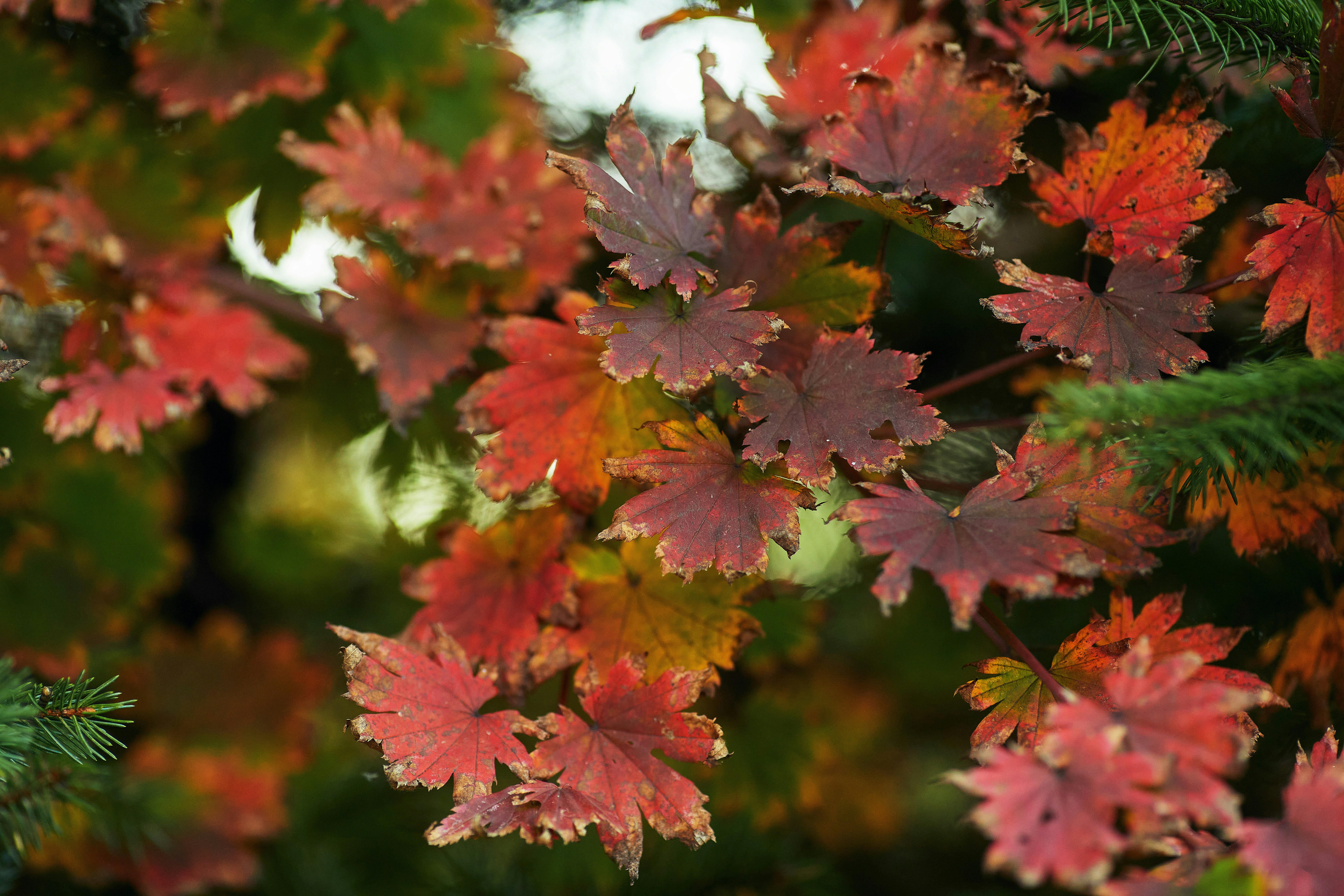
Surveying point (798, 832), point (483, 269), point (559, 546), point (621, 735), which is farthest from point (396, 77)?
point (798, 832)

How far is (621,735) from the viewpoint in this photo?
555 mm

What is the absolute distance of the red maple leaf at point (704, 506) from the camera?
0.53 metres

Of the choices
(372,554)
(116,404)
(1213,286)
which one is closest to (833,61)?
(1213,286)

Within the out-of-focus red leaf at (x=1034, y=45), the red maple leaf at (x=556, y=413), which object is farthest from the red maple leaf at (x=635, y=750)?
the out-of-focus red leaf at (x=1034, y=45)

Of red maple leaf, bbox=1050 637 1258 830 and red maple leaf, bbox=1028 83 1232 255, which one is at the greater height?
red maple leaf, bbox=1028 83 1232 255

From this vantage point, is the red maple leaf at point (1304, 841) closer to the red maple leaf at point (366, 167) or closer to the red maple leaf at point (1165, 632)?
the red maple leaf at point (1165, 632)

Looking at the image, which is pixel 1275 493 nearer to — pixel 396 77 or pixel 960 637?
pixel 960 637

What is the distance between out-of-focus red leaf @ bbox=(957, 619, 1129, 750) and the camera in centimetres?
52

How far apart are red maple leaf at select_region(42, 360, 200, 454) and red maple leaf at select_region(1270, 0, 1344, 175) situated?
3.02 feet

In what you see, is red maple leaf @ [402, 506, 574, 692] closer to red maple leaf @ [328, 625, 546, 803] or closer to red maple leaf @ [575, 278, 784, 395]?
red maple leaf @ [328, 625, 546, 803]

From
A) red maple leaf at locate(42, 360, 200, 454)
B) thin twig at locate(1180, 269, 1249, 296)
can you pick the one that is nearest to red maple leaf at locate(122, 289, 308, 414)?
red maple leaf at locate(42, 360, 200, 454)

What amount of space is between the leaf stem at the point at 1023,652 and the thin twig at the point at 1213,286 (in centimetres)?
27

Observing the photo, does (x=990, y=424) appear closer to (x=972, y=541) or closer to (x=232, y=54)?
(x=972, y=541)

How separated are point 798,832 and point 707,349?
34.4 inches
